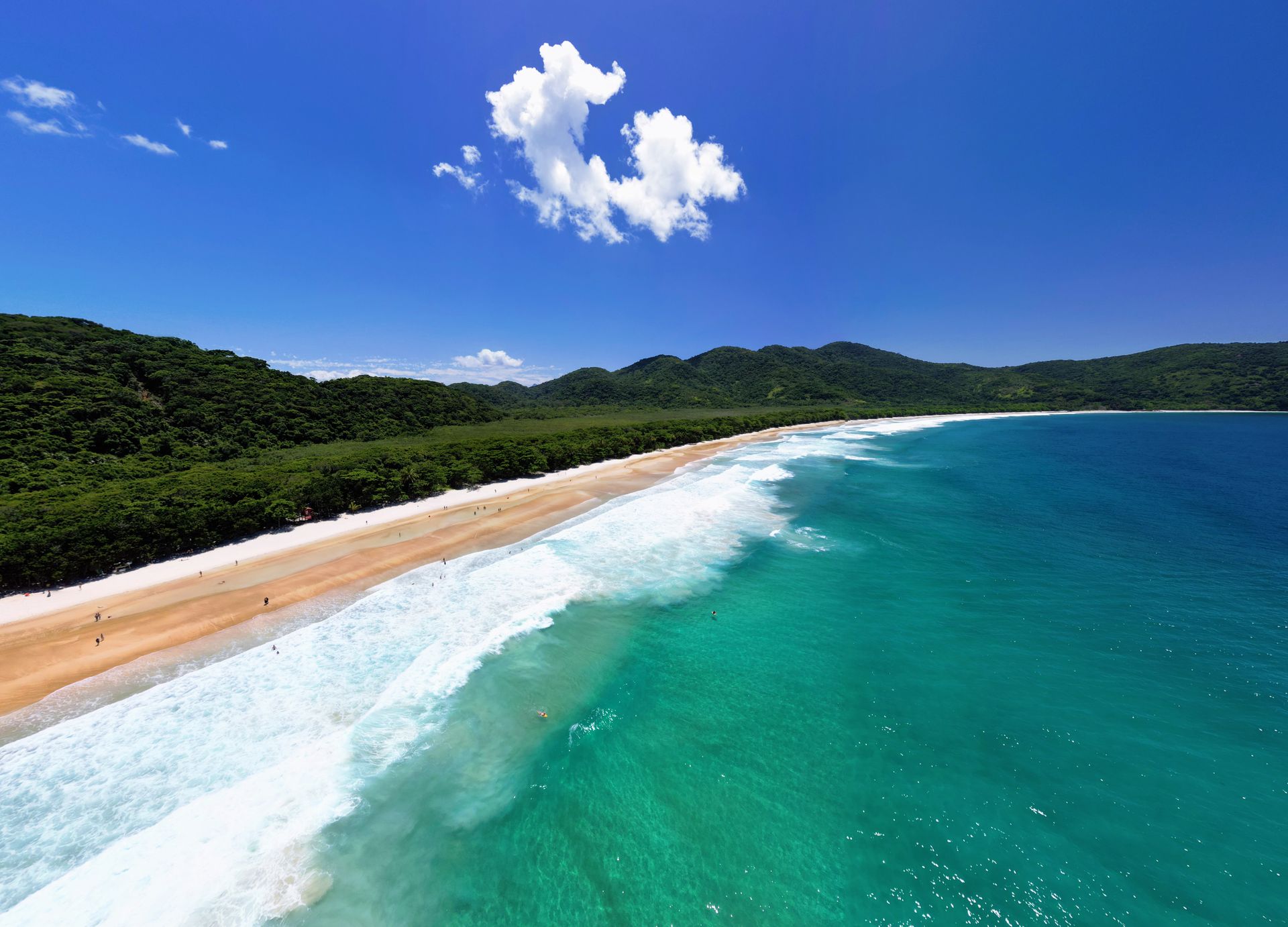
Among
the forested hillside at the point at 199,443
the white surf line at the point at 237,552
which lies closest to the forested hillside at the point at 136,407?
the forested hillside at the point at 199,443

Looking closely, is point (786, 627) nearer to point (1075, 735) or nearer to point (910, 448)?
point (1075, 735)

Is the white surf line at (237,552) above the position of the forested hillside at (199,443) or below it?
below

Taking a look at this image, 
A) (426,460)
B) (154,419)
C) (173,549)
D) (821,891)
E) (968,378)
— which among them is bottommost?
(821,891)

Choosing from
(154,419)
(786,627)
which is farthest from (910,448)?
(154,419)

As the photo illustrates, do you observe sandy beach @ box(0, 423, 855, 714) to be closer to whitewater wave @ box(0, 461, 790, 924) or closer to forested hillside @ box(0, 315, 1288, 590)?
forested hillside @ box(0, 315, 1288, 590)

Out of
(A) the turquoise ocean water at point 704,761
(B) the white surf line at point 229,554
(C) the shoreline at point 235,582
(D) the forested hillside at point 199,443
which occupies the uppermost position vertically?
(D) the forested hillside at point 199,443

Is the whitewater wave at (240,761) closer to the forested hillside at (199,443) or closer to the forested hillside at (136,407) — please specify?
the forested hillside at (199,443)

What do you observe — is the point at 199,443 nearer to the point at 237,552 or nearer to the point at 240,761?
the point at 237,552
